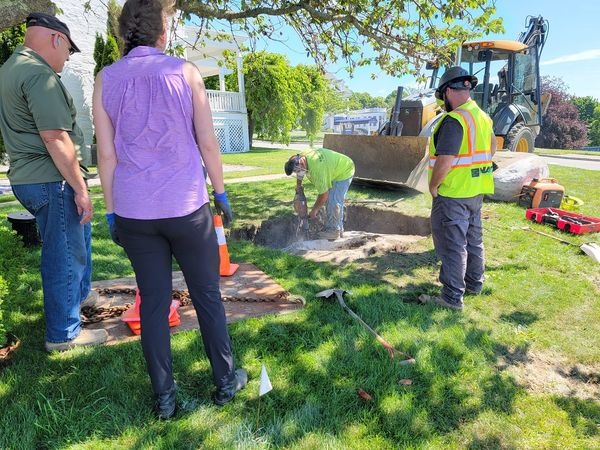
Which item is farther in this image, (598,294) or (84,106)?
(84,106)

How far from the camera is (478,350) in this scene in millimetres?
2928

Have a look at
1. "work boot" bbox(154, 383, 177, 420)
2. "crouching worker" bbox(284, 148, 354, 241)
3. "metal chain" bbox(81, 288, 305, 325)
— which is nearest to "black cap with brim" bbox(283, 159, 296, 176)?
"crouching worker" bbox(284, 148, 354, 241)

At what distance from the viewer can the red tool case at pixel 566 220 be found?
18.0ft

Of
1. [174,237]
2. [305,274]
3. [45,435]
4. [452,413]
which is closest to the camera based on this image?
[174,237]

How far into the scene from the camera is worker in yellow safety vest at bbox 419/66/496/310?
3350 mm

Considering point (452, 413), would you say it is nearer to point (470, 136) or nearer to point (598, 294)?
point (470, 136)

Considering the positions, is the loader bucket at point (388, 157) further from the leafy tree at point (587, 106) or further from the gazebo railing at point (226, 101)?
the leafy tree at point (587, 106)

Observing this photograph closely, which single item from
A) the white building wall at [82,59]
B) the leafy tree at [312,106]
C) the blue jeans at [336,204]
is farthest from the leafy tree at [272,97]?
the blue jeans at [336,204]

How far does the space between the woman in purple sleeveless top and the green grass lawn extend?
2.07 feet

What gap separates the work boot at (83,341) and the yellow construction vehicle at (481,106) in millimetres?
5858

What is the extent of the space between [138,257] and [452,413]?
6.13 ft

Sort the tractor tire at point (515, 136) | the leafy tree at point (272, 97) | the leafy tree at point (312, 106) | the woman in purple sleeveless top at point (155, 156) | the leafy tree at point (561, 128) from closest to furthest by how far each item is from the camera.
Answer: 1. the woman in purple sleeveless top at point (155, 156)
2. the tractor tire at point (515, 136)
3. the leafy tree at point (272, 97)
4. the leafy tree at point (312, 106)
5. the leafy tree at point (561, 128)

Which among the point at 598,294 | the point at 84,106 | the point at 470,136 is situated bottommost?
the point at 598,294

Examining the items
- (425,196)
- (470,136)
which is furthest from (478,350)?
(425,196)
